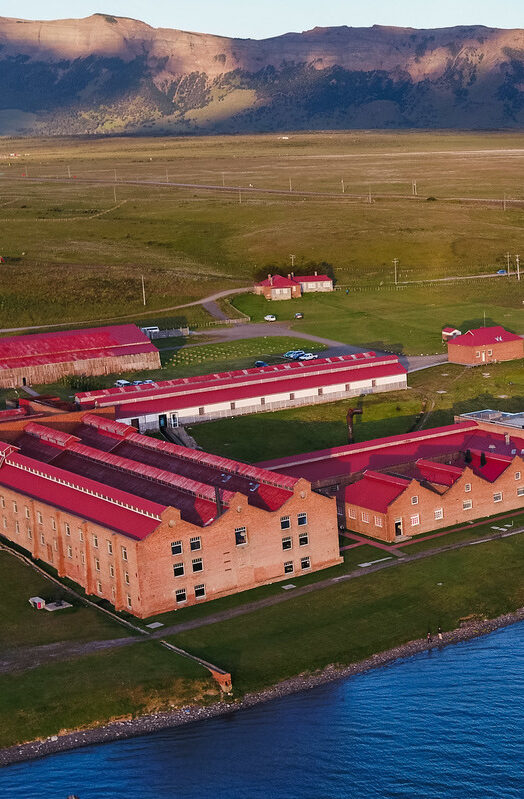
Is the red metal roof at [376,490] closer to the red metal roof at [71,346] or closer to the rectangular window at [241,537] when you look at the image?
the rectangular window at [241,537]

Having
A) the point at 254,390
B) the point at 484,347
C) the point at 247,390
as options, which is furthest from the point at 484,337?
the point at 247,390

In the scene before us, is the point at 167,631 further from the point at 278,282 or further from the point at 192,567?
the point at 278,282

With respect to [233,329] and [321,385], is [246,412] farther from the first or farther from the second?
[233,329]

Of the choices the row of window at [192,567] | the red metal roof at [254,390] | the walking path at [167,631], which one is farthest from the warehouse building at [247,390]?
the row of window at [192,567]

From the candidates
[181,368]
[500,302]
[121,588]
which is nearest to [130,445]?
[121,588]

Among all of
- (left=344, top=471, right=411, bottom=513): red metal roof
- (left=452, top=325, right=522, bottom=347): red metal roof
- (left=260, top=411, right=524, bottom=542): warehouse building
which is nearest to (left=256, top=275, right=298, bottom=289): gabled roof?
(left=452, top=325, right=522, bottom=347): red metal roof
